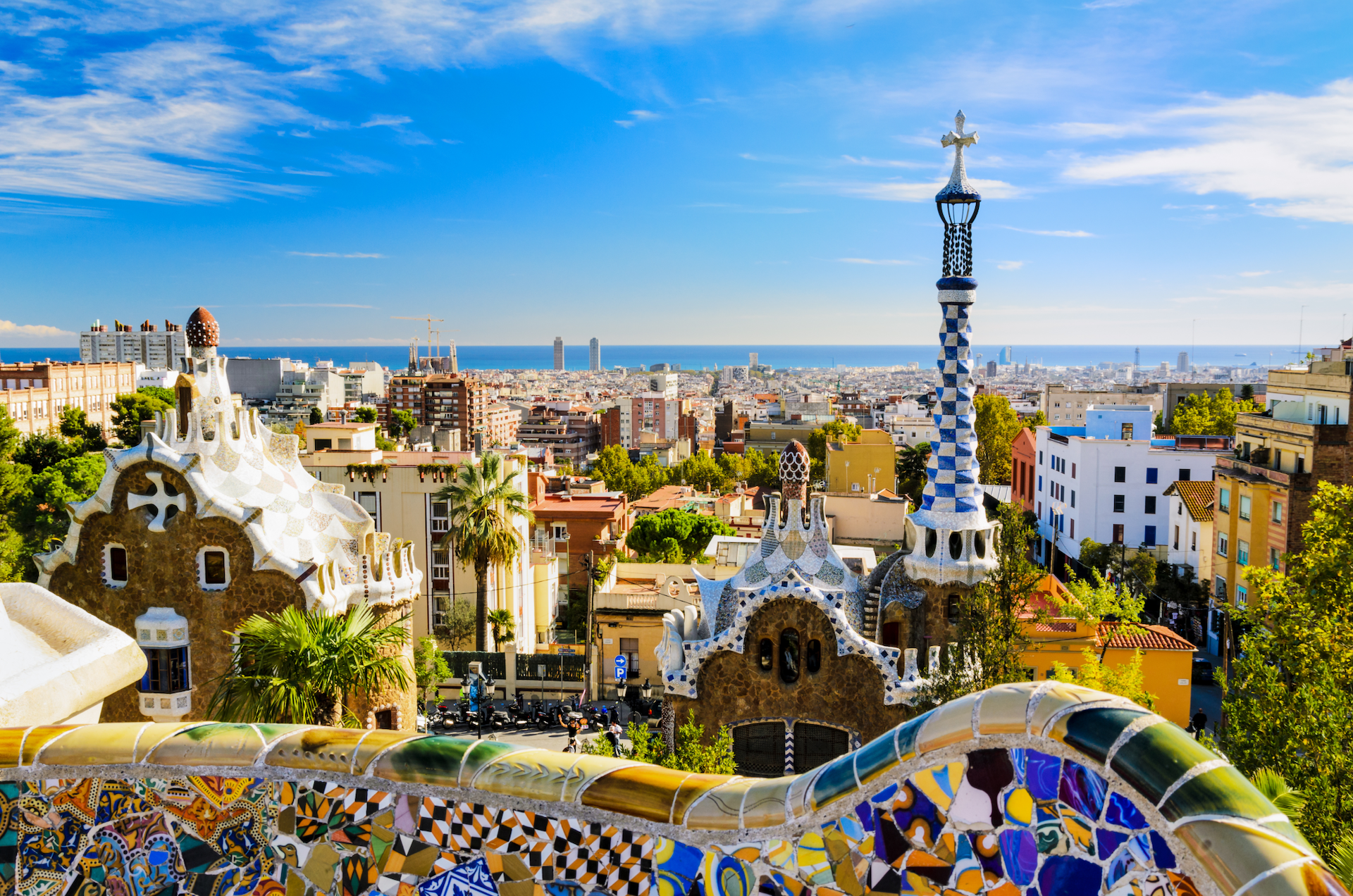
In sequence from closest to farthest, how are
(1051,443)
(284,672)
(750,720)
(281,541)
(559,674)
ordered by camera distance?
(284,672) → (750,720) → (281,541) → (559,674) → (1051,443)

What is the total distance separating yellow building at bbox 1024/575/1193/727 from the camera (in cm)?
2539

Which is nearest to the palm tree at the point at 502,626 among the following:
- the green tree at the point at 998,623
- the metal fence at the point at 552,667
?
the metal fence at the point at 552,667

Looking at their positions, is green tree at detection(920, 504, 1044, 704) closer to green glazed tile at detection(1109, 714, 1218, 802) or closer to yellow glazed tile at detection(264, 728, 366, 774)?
green glazed tile at detection(1109, 714, 1218, 802)

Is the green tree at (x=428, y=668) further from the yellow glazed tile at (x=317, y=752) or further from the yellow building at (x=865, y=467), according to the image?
the yellow building at (x=865, y=467)

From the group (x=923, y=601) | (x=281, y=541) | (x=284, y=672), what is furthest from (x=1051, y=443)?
(x=284, y=672)

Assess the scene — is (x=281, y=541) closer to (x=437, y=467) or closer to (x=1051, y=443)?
(x=437, y=467)

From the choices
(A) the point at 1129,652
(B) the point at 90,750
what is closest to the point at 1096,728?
(B) the point at 90,750

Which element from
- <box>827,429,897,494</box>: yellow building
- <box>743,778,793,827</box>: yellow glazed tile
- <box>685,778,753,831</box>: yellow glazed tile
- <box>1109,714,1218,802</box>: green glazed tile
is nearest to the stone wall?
<box>685,778,753,831</box>: yellow glazed tile

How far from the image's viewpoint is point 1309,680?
16.1 m

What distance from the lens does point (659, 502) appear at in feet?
207

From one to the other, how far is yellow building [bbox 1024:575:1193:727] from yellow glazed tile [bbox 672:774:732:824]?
21.8m

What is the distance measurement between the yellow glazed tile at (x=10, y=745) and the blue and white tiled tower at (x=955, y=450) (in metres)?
15.8

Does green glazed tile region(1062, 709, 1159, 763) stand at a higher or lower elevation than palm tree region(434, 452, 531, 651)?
higher

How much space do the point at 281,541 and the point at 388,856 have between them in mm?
18059
